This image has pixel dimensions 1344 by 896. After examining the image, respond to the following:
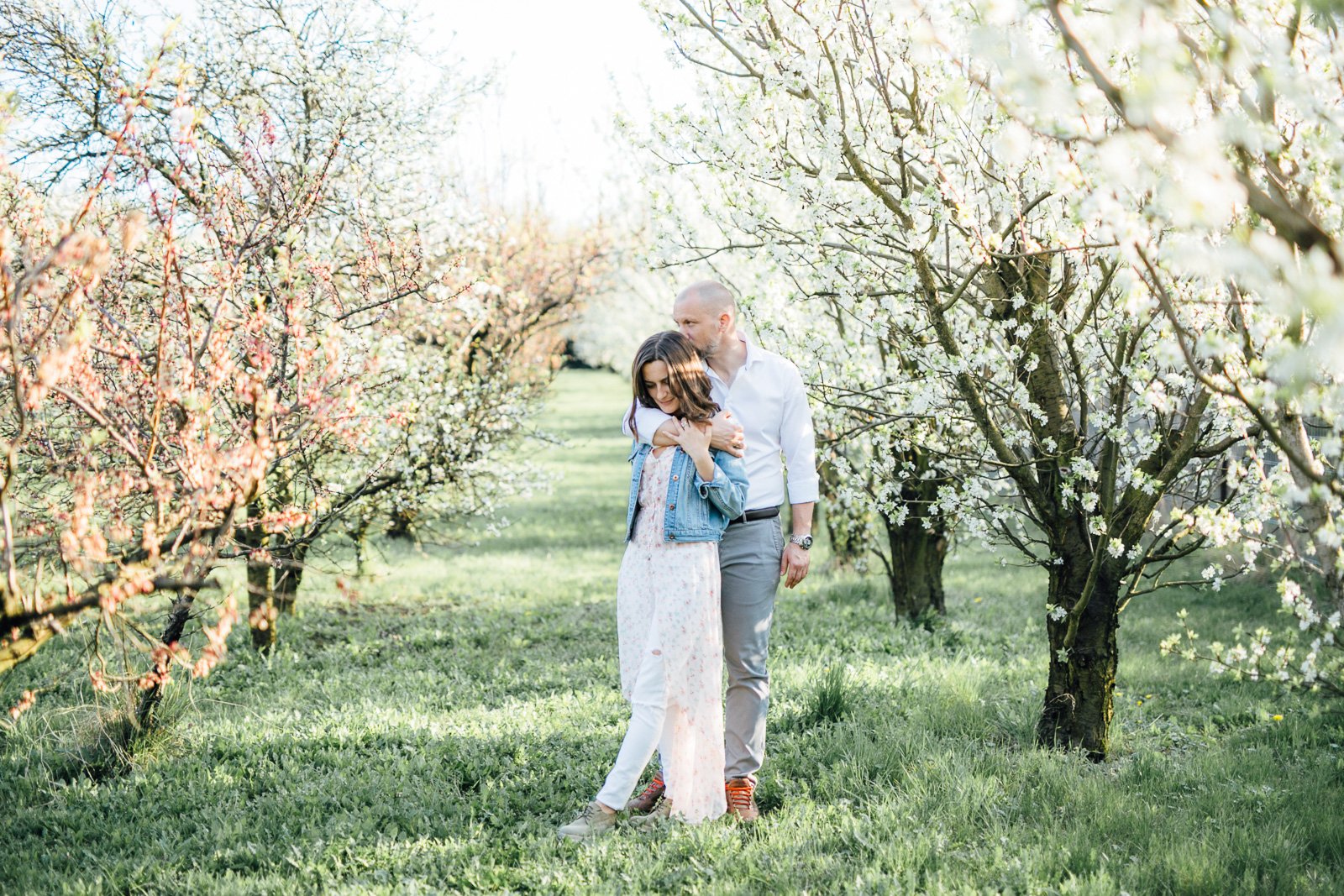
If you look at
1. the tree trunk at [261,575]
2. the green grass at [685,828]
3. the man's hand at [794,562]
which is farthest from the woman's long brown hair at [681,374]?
the tree trunk at [261,575]

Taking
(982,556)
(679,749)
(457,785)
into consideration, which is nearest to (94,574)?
(457,785)

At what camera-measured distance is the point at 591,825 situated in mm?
3752

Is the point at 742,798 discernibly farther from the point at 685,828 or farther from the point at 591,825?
the point at 591,825

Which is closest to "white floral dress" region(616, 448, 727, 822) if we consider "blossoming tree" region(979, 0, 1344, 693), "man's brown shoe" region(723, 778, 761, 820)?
"man's brown shoe" region(723, 778, 761, 820)

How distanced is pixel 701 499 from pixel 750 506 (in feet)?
1.01

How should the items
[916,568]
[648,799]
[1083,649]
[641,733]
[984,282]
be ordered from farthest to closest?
[916,568] → [984,282] → [1083,649] → [648,799] → [641,733]

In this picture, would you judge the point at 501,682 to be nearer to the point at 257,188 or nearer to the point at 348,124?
the point at 257,188

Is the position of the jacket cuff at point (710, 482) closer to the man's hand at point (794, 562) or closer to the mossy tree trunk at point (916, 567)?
the man's hand at point (794, 562)

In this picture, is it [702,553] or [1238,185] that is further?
[702,553]

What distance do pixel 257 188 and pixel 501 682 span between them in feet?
10.9

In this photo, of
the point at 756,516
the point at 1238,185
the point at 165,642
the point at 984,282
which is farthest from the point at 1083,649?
the point at 165,642

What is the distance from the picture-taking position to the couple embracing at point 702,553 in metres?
3.83

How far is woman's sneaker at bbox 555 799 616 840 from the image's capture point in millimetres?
3732

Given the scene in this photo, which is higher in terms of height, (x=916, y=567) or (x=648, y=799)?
(x=916, y=567)
